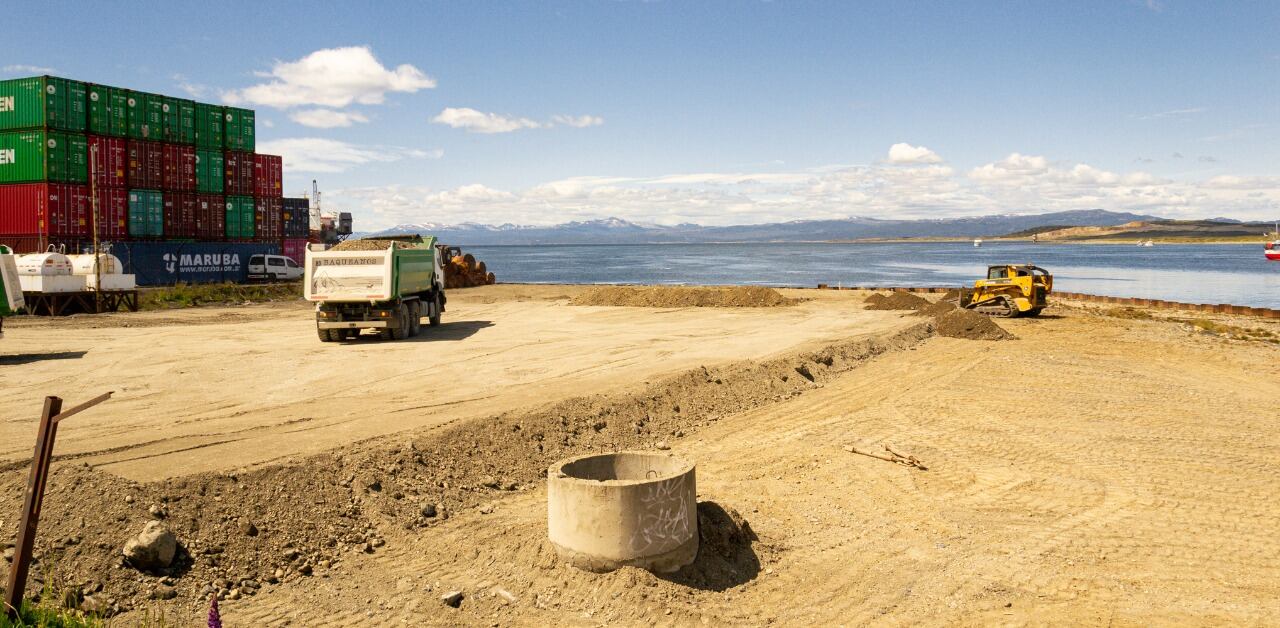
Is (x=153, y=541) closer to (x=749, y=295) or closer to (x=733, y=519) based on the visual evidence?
(x=733, y=519)

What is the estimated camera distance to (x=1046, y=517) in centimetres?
1031

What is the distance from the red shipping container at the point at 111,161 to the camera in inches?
1637

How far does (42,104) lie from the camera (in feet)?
129

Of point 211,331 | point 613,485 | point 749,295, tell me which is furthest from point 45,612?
point 749,295

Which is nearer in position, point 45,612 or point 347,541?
point 45,612

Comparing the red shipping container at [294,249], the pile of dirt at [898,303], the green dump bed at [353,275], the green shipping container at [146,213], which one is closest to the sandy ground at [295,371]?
the green dump bed at [353,275]

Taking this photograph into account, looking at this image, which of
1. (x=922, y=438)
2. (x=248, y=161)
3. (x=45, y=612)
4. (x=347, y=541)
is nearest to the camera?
(x=45, y=612)

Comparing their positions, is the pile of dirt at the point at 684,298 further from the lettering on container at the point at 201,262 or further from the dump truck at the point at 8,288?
the dump truck at the point at 8,288

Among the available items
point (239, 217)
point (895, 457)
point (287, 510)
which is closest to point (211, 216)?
point (239, 217)

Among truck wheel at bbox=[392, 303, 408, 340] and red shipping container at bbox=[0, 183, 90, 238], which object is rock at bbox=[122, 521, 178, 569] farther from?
red shipping container at bbox=[0, 183, 90, 238]

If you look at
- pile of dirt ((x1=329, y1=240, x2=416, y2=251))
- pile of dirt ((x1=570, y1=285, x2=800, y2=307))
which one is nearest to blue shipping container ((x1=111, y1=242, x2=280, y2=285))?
pile of dirt ((x1=570, y1=285, x2=800, y2=307))

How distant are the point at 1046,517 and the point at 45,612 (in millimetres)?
9776

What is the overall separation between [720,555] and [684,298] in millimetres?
30028

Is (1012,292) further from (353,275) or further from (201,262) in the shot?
(201,262)
